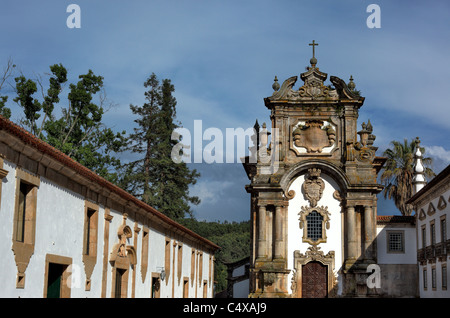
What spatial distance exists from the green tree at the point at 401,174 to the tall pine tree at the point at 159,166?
61.9ft

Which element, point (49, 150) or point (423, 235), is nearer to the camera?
point (49, 150)

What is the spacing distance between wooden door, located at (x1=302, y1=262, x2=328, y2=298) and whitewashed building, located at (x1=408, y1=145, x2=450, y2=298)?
5962 millimetres

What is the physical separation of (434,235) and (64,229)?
2449 centimetres

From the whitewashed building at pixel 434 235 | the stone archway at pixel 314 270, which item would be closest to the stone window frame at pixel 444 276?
the whitewashed building at pixel 434 235

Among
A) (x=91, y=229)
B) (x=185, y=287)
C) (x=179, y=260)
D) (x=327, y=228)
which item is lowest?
(x=185, y=287)

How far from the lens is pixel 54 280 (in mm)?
17250

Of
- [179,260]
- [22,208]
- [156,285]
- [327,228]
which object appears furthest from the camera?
[327,228]

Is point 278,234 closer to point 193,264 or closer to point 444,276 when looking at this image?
point 193,264

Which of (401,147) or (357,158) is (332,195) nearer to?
(357,158)

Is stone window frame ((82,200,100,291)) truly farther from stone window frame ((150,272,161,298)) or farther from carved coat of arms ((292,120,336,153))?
carved coat of arms ((292,120,336,153))

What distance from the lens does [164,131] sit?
202 feet

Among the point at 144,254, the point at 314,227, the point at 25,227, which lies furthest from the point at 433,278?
the point at 25,227

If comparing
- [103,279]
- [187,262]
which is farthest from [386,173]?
[103,279]

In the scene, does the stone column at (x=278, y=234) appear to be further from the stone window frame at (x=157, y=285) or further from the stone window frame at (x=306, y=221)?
the stone window frame at (x=157, y=285)
